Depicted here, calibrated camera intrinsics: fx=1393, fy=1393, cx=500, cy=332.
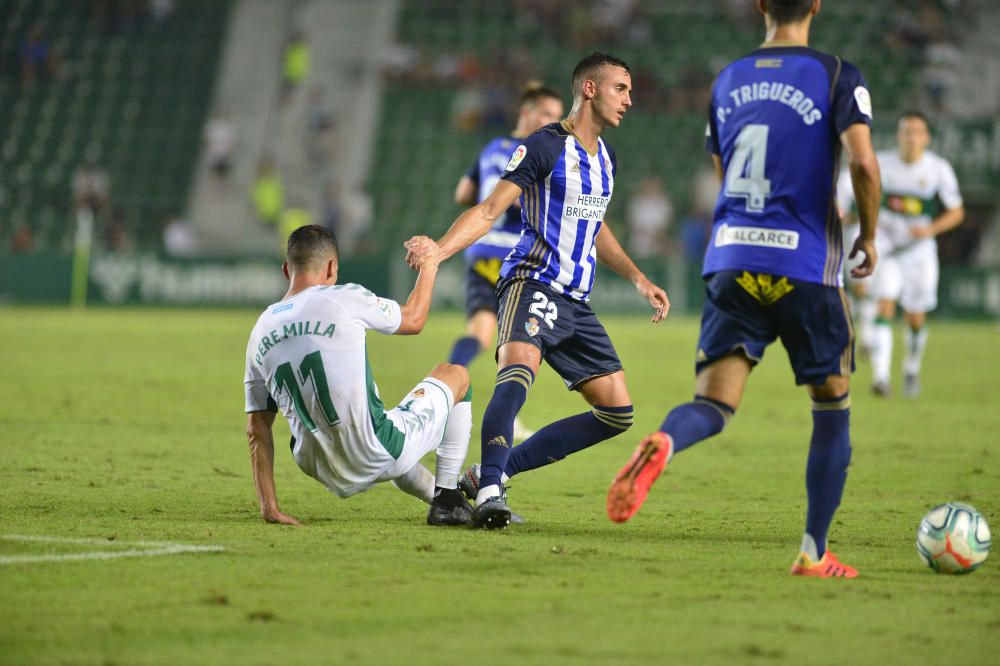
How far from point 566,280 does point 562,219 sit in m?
0.31

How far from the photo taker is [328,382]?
6.16 meters

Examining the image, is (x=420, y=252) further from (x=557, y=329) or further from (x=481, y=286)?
(x=481, y=286)

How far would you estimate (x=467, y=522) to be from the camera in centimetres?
669

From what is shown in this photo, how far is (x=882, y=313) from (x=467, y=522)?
350 inches

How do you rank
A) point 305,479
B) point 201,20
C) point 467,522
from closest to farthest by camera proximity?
point 467,522 → point 305,479 → point 201,20

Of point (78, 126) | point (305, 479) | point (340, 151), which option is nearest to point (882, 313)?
point (305, 479)

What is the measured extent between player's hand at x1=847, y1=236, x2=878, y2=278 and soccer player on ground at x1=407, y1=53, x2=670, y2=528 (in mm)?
1480

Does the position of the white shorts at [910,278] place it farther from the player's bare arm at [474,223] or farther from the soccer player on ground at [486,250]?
the player's bare arm at [474,223]

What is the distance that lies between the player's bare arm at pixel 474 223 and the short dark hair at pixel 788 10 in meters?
1.47

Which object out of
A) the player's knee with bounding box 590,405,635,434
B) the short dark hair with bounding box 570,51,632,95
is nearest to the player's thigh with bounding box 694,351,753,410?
the player's knee with bounding box 590,405,635,434

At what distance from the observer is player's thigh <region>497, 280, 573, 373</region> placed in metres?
6.76

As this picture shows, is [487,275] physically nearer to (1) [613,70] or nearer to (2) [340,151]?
(1) [613,70]

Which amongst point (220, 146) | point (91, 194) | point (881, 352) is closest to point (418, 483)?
point (881, 352)

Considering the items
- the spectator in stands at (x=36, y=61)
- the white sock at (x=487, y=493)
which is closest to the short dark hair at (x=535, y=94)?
the white sock at (x=487, y=493)
